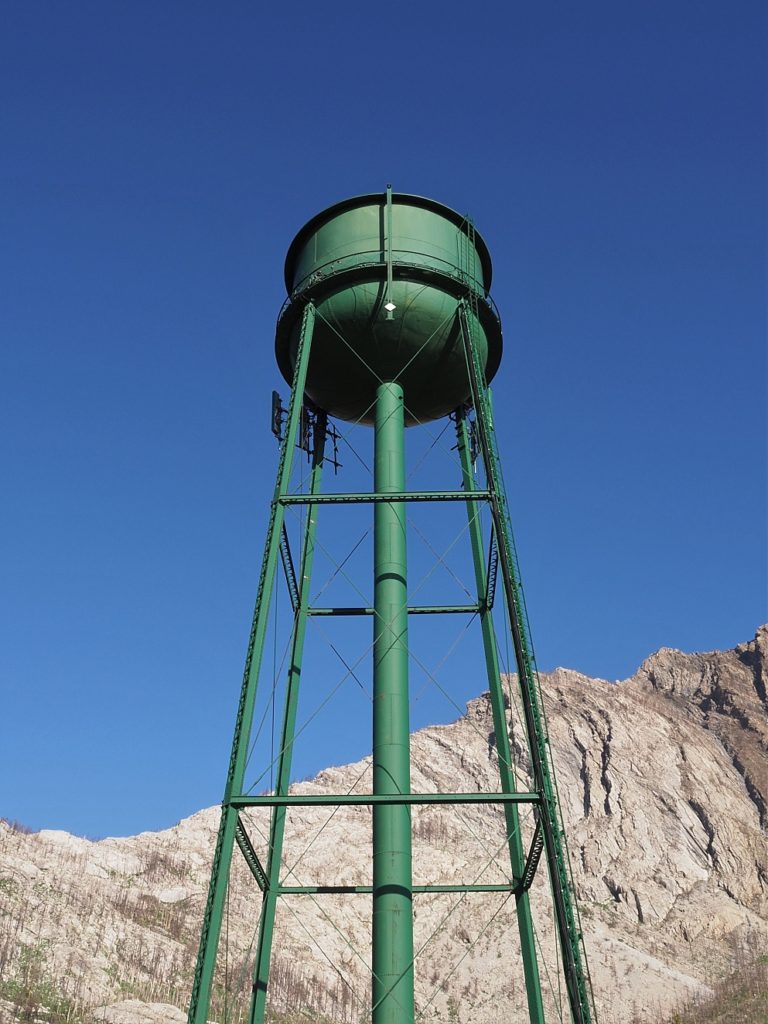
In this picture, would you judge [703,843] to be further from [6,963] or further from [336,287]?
[336,287]

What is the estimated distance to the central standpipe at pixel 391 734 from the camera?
1362 centimetres

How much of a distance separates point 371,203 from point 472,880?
62.2 meters

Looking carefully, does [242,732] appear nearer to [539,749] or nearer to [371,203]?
[539,749]

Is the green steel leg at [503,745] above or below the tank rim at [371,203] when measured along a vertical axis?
below

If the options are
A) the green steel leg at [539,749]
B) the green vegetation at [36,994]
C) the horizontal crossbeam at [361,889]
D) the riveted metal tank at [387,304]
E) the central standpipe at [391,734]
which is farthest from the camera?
the green vegetation at [36,994]

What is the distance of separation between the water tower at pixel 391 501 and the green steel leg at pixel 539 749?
0.03 meters

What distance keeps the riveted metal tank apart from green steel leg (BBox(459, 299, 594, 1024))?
1603 mm

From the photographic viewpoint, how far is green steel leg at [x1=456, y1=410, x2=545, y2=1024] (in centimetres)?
1452

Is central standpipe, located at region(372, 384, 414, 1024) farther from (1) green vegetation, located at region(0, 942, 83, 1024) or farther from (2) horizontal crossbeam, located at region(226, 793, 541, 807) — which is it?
(1) green vegetation, located at region(0, 942, 83, 1024)

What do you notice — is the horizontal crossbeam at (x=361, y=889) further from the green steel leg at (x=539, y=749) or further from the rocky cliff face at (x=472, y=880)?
the rocky cliff face at (x=472, y=880)

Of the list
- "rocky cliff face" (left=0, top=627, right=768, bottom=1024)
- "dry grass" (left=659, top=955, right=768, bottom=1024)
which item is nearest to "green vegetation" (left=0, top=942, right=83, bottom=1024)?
"rocky cliff face" (left=0, top=627, right=768, bottom=1024)

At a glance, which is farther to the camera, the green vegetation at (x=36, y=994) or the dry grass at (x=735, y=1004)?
Answer: the dry grass at (x=735, y=1004)

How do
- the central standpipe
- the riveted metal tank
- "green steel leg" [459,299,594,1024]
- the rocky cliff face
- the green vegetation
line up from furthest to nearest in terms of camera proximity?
the rocky cliff face
the green vegetation
the riveted metal tank
the central standpipe
"green steel leg" [459,299,594,1024]

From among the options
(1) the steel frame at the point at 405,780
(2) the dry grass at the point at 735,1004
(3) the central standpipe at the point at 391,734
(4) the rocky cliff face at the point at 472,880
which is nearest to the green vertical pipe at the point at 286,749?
(1) the steel frame at the point at 405,780
